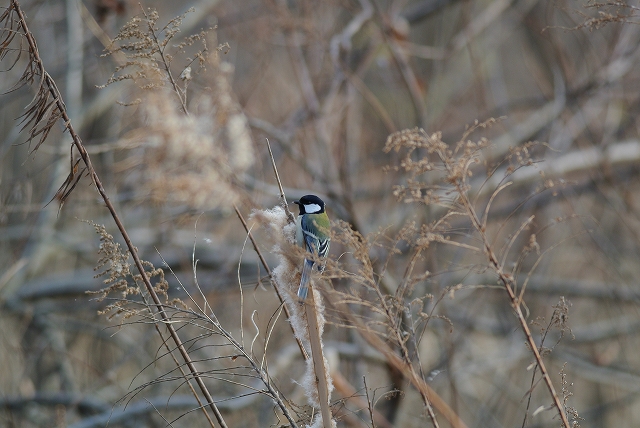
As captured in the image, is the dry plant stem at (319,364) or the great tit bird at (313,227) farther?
the great tit bird at (313,227)

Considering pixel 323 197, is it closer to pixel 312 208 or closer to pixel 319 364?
pixel 312 208

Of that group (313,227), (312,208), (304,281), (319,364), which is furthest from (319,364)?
(312,208)

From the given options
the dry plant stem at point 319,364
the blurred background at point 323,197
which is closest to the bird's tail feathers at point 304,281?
the dry plant stem at point 319,364

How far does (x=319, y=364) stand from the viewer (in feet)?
3.87

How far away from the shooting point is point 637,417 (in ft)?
19.4

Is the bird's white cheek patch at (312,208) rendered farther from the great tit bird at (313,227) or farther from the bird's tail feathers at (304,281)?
the bird's tail feathers at (304,281)

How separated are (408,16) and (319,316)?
493cm

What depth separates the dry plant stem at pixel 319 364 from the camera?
3.77ft

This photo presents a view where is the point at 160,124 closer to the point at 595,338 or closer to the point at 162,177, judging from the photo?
the point at 162,177

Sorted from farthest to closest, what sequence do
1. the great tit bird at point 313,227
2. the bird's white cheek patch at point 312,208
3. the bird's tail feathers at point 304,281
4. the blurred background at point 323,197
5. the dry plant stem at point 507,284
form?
the blurred background at point 323,197 < the bird's white cheek patch at point 312,208 < the great tit bird at point 313,227 < the bird's tail feathers at point 304,281 < the dry plant stem at point 507,284

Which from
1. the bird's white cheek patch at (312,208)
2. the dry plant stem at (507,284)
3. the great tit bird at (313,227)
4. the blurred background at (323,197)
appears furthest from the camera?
the blurred background at (323,197)

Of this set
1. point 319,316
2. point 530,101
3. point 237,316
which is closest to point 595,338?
point 530,101

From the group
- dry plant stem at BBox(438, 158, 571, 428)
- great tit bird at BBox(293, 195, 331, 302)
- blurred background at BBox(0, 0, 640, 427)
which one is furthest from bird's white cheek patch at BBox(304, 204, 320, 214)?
dry plant stem at BBox(438, 158, 571, 428)

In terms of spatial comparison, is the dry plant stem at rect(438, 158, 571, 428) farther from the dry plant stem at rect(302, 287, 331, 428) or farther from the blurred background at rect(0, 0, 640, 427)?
the blurred background at rect(0, 0, 640, 427)
